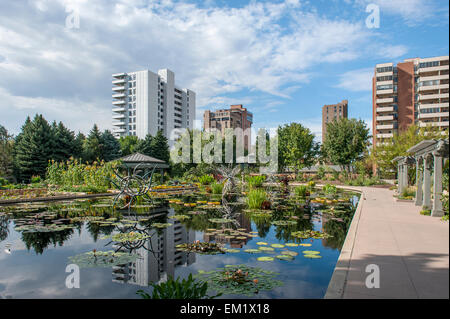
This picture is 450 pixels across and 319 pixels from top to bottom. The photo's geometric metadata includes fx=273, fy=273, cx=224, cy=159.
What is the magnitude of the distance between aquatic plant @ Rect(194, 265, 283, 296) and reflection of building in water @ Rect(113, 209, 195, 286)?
0.64 metres

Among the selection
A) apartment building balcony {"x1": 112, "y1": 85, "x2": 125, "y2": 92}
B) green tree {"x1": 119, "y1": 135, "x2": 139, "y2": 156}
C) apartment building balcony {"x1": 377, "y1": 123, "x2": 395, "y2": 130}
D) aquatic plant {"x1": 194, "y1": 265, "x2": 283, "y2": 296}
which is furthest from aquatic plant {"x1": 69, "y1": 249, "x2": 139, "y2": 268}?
apartment building balcony {"x1": 112, "y1": 85, "x2": 125, "y2": 92}

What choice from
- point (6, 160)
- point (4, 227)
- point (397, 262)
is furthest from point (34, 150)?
point (397, 262)

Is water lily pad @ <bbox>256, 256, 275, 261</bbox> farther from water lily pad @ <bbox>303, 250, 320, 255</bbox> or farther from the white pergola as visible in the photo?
the white pergola

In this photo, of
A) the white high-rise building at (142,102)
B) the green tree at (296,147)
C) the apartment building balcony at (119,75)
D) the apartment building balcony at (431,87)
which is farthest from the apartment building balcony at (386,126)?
the apartment building balcony at (119,75)

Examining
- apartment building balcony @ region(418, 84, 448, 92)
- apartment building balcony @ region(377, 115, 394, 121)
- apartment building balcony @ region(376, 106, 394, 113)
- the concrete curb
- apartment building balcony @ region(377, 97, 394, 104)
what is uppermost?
apartment building balcony @ region(418, 84, 448, 92)

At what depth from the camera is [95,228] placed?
7.46 m

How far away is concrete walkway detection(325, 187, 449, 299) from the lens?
79.7 inches

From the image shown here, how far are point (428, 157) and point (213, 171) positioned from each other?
20.9 meters

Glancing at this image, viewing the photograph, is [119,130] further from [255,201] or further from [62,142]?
[255,201]

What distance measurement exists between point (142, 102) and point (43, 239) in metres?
60.7

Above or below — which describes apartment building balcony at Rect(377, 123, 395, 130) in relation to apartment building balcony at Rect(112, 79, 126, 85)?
below

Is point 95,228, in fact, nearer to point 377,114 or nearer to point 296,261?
point 296,261

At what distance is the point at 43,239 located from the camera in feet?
20.8

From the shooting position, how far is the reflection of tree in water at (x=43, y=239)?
582 cm
